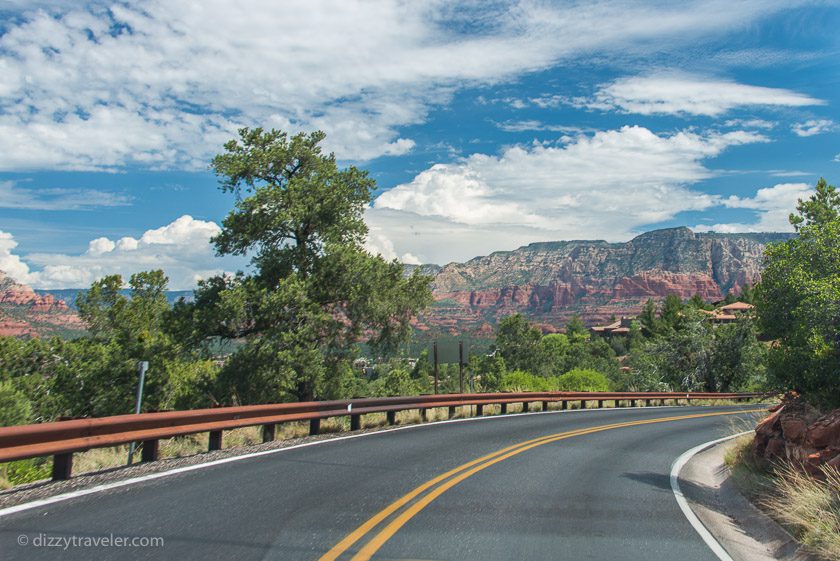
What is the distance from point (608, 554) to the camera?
6.08 meters

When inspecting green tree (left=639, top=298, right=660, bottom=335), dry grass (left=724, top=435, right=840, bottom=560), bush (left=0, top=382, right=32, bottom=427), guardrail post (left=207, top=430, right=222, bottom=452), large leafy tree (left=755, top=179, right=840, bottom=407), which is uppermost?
green tree (left=639, top=298, right=660, bottom=335)

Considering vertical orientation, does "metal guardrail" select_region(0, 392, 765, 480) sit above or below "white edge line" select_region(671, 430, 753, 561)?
above

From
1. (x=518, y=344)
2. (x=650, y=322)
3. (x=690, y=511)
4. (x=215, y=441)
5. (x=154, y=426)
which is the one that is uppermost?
(x=650, y=322)

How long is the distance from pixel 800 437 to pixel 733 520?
205cm

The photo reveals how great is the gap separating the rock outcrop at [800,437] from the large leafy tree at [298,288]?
15.8 metres

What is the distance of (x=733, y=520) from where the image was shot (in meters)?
8.44

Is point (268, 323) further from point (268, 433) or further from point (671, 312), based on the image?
point (671, 312)

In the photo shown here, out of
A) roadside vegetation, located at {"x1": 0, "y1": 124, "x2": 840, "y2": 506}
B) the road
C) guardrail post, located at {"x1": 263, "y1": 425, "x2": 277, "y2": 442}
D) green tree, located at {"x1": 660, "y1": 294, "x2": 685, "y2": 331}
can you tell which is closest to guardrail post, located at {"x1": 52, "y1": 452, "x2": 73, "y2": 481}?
the road

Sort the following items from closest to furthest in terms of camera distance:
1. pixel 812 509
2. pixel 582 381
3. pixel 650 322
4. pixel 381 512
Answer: pixel 381 512 < pixel 812 509 < pixel 582 381 < pixel 650 322

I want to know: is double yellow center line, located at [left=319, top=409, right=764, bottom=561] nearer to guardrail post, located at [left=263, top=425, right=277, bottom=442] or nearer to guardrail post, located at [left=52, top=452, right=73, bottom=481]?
guardrail post, located at [left=52, top=452, right=73, bottom=481]

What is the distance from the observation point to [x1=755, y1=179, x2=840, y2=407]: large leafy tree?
9352mm

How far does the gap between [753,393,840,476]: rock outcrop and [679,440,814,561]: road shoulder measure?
3.01 feet

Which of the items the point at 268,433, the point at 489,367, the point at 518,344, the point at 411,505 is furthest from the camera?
the point at 518,344

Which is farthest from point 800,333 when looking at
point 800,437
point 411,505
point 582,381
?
point 582,381
